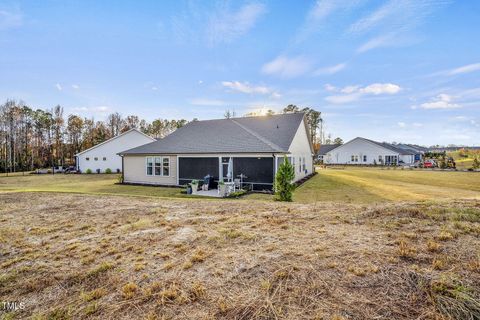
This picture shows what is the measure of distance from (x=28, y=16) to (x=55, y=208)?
35.0 ft

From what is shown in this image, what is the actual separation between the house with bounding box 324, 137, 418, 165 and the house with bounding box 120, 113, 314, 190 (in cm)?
2776

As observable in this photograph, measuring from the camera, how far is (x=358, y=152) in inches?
1791

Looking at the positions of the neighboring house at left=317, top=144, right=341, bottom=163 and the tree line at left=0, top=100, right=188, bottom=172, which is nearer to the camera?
the tree line at left=0, top=100, right=188, bottom=172

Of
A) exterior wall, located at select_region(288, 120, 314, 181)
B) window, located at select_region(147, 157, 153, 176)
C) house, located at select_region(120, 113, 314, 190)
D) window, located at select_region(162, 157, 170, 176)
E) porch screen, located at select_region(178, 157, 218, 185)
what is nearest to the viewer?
house, located at select_region(120, 113, 314, 190)

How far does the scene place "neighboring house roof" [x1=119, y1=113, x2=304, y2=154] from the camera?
632 inches

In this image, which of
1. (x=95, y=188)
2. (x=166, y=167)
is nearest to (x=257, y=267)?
(x=166, y=167)

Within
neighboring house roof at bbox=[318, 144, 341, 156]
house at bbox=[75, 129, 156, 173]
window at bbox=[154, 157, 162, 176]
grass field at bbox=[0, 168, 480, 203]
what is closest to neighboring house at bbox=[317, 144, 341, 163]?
neighboring house roof at bbox=[318, 144, 341, 156]

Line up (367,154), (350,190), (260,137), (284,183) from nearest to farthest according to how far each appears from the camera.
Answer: (284,183)
(350,190)
(260,137)
(367,154)

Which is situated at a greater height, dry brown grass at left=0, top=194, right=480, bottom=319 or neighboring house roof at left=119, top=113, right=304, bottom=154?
neighboring house roof at left=119, top=113, right=304, bottom=154

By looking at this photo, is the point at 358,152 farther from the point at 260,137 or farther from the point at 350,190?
the point at 260,137

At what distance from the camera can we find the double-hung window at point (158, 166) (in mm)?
18688

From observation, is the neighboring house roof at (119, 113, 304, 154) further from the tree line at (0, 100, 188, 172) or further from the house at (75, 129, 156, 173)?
the tree line at (0, 100, 188, 172)

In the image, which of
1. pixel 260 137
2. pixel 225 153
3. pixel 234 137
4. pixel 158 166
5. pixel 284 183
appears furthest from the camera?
pixel 158 166

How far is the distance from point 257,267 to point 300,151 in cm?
1805
